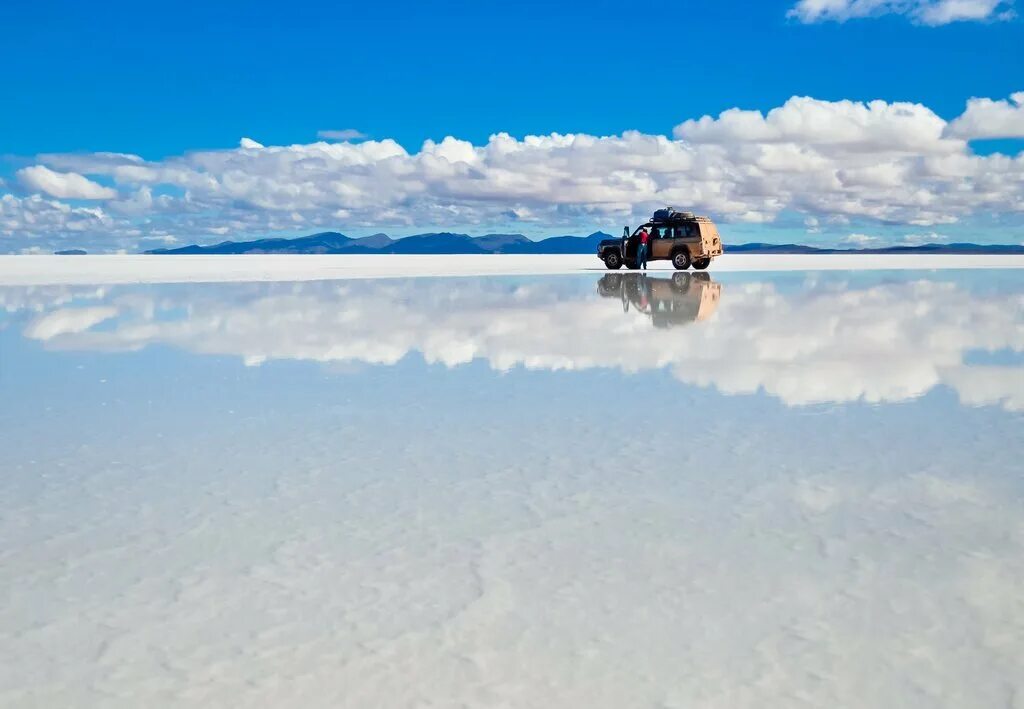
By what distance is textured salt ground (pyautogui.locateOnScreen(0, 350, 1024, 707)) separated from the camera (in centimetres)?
313

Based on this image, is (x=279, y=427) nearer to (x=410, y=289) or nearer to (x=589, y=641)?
(x=589, y=641)

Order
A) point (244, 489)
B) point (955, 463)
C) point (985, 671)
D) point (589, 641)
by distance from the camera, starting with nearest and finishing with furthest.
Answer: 1. point (985, 671)
2. point (589, 641)
3. point (244, 489)
4. point (955, 463)

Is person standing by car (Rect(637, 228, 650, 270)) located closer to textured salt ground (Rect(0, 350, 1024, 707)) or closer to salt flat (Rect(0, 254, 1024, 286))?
salt flat (Rect(0, 254, 1024, 286))

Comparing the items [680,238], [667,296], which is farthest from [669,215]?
[667,296]

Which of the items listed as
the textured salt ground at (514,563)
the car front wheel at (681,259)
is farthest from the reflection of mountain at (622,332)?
the car front wheel at (681,259)

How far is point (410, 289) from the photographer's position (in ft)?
88.8

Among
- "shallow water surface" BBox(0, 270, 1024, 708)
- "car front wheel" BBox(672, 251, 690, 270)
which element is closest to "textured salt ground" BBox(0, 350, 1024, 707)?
"shallow water surface" BBox(0, 270, 1024, 708)

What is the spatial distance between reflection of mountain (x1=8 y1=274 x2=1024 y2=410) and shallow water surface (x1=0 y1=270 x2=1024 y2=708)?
145 mm

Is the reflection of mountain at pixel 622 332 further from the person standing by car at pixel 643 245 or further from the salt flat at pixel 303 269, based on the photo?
the person standing by car at pixel 643 245

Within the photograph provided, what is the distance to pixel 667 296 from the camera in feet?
72.3

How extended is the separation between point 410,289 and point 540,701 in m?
24.5

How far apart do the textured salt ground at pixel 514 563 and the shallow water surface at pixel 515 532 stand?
2 cm

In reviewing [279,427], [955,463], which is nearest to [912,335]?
[955,463]

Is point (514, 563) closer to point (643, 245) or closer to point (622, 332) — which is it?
point (622, 332)
